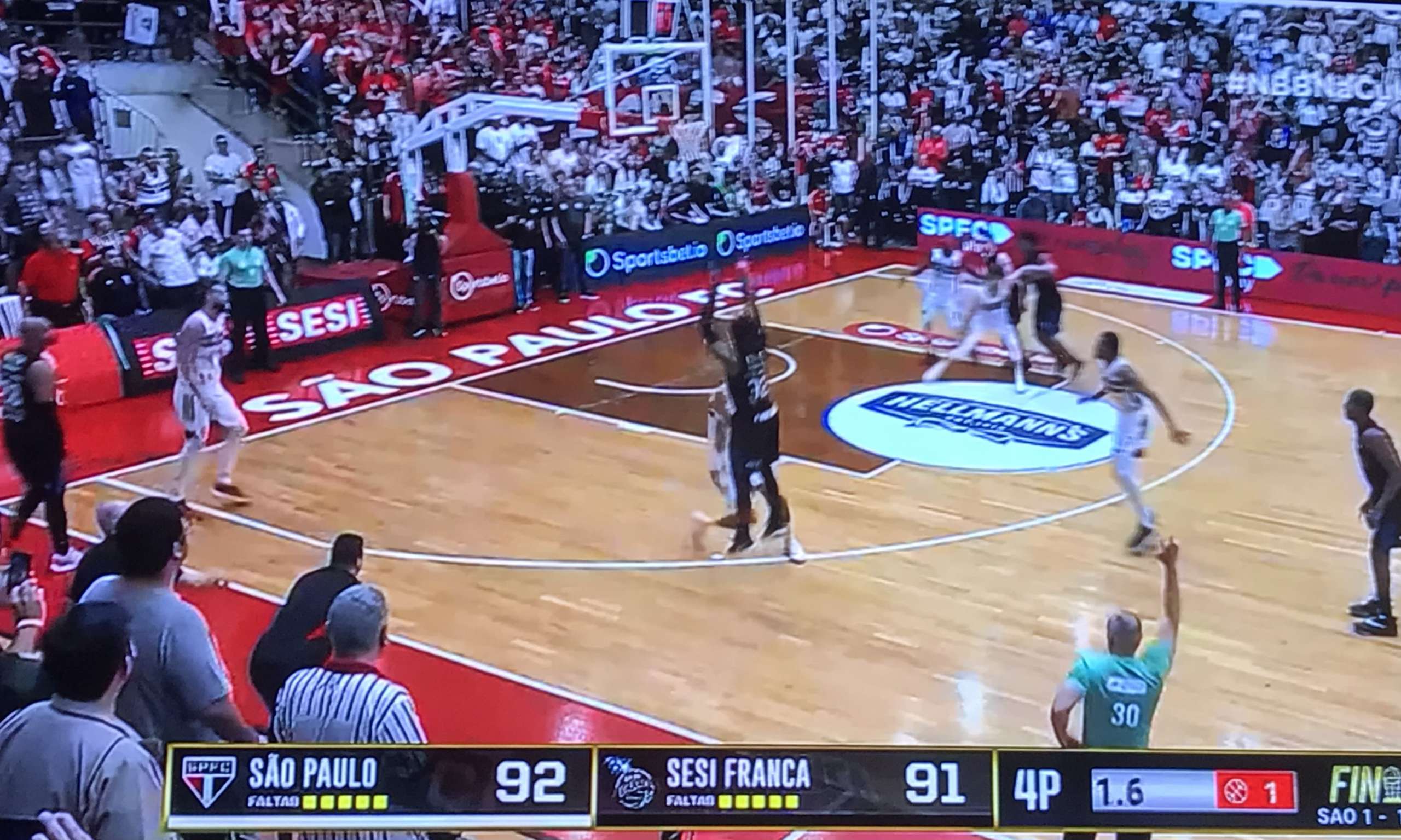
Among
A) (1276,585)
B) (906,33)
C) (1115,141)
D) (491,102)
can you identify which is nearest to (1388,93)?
(1115,141)

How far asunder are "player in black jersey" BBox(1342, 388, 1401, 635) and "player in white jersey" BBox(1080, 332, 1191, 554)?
158 cm

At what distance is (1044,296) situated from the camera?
1606 cm

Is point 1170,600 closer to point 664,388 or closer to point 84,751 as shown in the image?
point 84,751

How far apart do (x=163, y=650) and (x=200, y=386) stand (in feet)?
25.0

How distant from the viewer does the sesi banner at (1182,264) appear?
20.9 metres

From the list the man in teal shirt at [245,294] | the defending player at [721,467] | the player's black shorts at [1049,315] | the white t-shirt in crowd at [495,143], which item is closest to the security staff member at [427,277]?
the man in teal shirt at [245,294]

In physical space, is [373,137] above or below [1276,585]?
above

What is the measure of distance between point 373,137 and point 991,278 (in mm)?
10265

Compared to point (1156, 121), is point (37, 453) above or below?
below

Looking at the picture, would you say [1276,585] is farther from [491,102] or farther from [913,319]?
[491,102]

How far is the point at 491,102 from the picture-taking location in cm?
2055

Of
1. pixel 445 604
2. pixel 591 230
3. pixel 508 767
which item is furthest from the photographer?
pixel 591 230

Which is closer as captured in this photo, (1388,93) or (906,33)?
(1388,93)

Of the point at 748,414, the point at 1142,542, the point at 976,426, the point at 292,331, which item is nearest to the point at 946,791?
the point at 748,414
